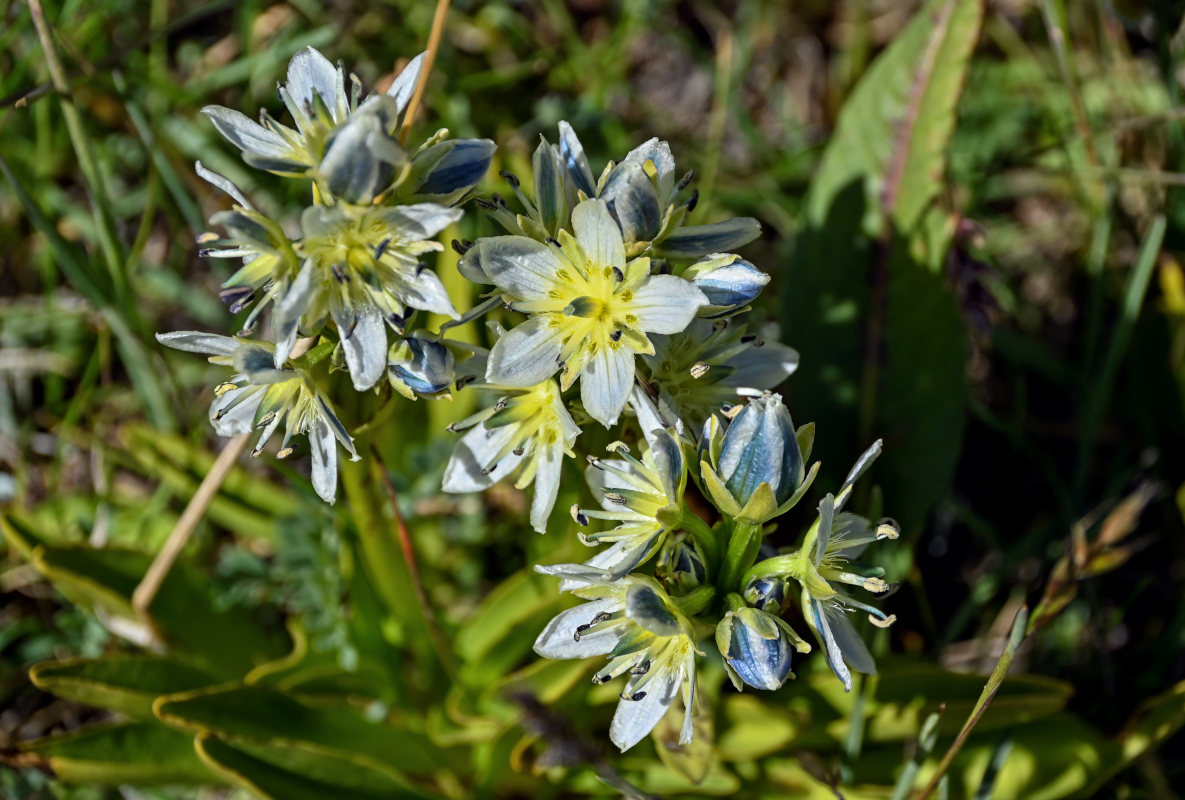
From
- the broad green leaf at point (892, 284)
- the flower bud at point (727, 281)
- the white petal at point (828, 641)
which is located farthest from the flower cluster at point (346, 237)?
the broad green leaf at point (892, 284)

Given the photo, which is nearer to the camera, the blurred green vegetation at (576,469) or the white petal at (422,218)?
the white petal at (422,218)

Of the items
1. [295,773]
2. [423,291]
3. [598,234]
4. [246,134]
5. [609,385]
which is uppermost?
[246,134]

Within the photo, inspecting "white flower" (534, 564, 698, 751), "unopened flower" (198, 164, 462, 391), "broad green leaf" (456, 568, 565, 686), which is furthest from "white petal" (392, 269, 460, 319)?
"broad green leaf" (456, 568, 565, 686)

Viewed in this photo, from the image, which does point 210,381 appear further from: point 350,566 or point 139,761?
point 139,761

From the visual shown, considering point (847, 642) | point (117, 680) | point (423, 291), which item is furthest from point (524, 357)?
point (117, 680)

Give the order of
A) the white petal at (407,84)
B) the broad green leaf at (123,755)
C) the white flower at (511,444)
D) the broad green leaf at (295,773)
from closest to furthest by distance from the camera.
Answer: the white petal at (407,84) → the white flower at (511,444) → the broad green leaf at (295,773) → the broad green leaf at (123,755)

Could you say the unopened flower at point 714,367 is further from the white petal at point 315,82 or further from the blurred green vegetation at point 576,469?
the white petal at point 315,82

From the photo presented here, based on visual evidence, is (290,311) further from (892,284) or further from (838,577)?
(892,284)
